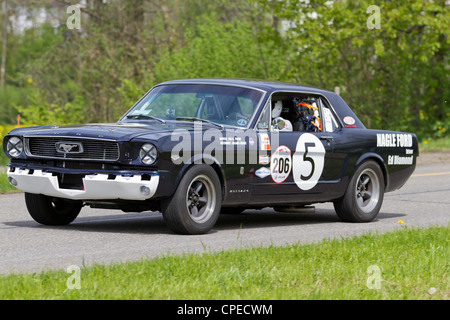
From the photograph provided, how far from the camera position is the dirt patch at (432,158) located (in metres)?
22.1

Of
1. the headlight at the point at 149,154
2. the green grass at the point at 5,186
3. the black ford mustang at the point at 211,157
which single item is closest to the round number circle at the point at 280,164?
the black ford mustang at the point at 211,157

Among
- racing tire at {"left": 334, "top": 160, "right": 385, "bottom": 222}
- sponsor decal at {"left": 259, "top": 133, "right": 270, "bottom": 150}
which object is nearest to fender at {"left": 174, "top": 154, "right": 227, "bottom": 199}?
sponsor decal at {"left": 259, "top": 133, "right": 270, "bottom": 150}

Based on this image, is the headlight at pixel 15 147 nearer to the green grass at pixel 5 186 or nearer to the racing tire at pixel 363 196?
the racing tire at pixel 363 196

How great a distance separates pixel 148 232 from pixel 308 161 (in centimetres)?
206

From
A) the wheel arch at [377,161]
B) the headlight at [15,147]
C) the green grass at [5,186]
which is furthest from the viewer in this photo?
the green grass at [5,186]

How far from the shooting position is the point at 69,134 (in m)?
8.84

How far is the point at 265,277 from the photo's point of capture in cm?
640

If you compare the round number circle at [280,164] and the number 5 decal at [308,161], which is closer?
the round number circle at [280,164]

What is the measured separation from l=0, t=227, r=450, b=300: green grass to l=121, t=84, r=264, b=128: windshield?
87.6 inches

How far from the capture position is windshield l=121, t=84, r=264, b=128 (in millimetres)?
9758

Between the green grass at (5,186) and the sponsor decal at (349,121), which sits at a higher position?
the sponsor decal at (349,121)

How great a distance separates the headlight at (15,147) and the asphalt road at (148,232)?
805mm

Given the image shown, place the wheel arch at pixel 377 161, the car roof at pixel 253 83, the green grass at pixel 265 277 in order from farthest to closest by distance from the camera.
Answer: the wheel arch at pixel 377 161 < the car roof at pixel 253 83 < the green grass at pixel 265 277

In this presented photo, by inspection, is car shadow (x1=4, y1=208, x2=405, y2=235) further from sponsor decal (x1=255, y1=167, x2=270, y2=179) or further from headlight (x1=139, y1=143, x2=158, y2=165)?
headlight (x1=139, y1=143, x2=158, y2=165)
